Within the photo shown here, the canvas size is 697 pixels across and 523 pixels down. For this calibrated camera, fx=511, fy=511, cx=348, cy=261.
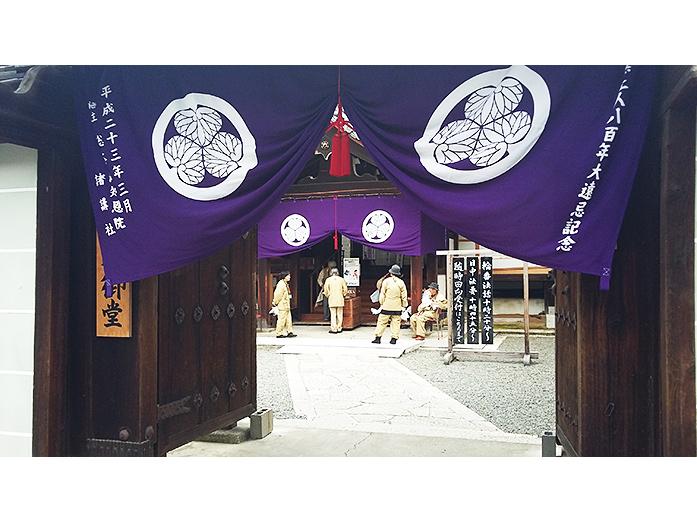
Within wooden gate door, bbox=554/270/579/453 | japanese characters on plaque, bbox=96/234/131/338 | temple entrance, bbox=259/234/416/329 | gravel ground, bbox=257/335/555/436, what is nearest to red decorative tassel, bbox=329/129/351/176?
japanese characters on plaque, bbox=96/234/131/338

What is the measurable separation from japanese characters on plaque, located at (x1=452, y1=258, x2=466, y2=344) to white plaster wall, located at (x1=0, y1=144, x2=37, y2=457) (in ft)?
29.9

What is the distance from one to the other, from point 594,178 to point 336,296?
12.5 m

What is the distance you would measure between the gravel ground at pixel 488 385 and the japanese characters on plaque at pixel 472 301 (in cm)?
83

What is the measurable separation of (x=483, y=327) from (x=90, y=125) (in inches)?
387

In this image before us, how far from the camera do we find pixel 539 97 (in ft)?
10.3

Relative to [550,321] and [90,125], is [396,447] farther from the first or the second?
[550,321]

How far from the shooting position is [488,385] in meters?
8.94

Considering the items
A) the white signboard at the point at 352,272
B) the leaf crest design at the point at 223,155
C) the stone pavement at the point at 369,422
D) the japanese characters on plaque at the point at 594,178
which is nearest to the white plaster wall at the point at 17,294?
the leaf crest design at the point at 223,155

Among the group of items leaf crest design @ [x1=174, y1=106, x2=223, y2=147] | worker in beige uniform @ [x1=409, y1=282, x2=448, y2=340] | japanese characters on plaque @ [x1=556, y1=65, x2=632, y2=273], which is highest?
leaf crest design @ [x1=174, y1=106, x2=223, y2=147]

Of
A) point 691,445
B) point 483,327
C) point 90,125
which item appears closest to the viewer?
point 691,445

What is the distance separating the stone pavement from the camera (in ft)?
18.1

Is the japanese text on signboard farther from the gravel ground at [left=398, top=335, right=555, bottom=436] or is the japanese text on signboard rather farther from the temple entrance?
the temple entrance

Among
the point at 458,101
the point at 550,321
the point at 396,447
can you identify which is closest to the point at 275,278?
the point at 550,321

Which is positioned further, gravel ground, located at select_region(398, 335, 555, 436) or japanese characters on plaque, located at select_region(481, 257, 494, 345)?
japanese characters on plaque, located at select_region(481, 257, 494, 345)
